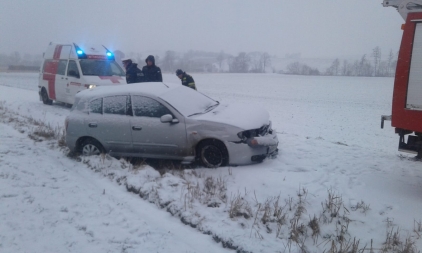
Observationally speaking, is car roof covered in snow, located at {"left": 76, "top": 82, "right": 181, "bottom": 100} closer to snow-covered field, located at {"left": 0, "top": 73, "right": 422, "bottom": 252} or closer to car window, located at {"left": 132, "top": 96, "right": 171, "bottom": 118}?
car window, located at {"left": 132, "top": 96, "right": 171, "bottom": 118}

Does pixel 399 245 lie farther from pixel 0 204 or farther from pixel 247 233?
pixel 0 204

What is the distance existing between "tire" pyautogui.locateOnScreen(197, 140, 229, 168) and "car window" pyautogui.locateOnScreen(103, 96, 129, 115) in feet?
5.86

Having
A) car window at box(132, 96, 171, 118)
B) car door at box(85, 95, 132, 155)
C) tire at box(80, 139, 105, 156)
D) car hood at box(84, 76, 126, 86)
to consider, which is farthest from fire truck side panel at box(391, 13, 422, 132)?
car hood at box(84, 76, 126, 86)

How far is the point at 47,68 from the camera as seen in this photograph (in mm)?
16312

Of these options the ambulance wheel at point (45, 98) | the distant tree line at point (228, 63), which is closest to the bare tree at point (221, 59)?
the distant tree line at point (228, 63)

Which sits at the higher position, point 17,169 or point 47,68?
point 47,68

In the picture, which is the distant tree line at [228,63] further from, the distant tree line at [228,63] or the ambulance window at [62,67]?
the ambulance window at [62,67]

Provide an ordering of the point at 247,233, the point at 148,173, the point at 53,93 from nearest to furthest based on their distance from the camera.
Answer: the point at 247,233
the point at 148,173
the point at 53,93

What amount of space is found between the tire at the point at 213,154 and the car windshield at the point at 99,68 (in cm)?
879

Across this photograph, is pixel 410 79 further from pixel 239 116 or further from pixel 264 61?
pixel 264 61

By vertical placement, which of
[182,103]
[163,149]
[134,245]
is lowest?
[134,245]

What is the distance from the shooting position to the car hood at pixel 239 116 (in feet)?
22.3

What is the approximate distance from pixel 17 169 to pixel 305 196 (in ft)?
16.2

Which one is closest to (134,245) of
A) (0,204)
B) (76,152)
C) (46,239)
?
(46,239)
